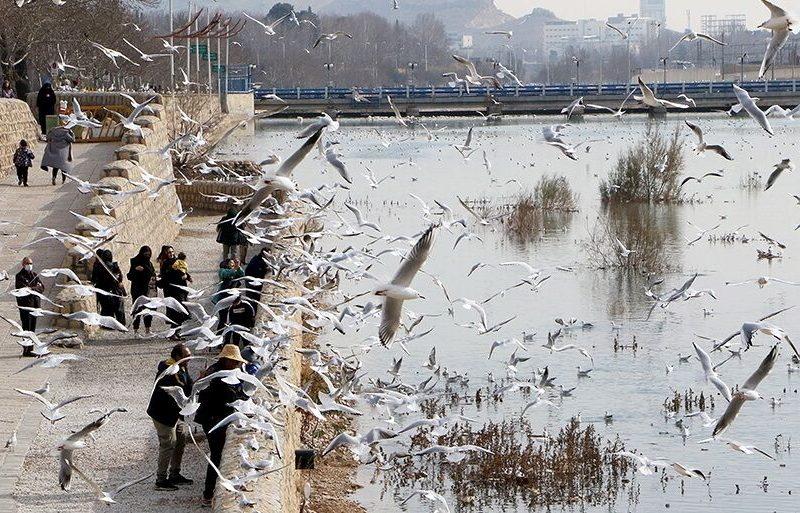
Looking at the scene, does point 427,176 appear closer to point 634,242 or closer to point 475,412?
point 634,242

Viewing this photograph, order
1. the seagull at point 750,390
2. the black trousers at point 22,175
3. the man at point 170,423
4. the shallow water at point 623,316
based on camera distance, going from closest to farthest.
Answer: the seagull at point 750,390
the man at point 170,423
the shallow water at point 623,316
the black trousers at point 22,175

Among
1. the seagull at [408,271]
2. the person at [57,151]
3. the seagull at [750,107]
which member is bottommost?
the person at [57,151]

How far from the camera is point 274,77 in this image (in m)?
129

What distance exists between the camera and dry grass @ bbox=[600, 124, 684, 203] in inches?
1431

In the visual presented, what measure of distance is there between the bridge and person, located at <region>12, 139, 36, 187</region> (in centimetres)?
5563

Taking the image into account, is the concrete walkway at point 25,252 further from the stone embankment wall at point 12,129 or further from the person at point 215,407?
the person at point 215,407

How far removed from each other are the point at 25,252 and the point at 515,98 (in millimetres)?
65083

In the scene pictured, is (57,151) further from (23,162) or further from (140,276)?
(140,276)

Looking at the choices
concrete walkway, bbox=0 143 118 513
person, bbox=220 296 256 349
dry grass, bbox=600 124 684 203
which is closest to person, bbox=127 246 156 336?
concrete walkway, bbox=0 143 118 513

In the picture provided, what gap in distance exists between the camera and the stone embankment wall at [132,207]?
18.2 m

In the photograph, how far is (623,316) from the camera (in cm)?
2433

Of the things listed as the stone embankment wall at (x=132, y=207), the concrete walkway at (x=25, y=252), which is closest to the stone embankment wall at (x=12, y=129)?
the concrete walkway at (x=25, y=252)

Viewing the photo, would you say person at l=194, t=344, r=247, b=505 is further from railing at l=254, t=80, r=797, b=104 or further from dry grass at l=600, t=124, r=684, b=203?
railing at l=254, t=80, r=797, b=104

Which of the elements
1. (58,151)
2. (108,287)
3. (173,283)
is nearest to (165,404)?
(173,283)
